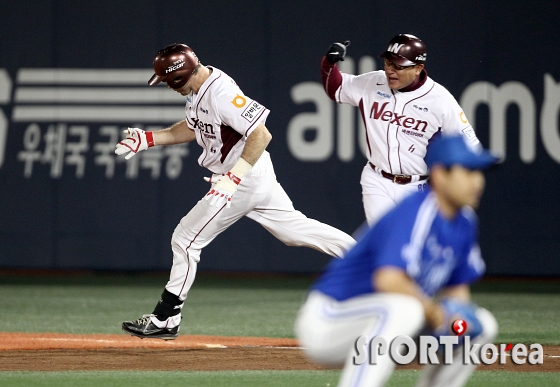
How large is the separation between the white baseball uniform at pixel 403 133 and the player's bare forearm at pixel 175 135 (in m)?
1.03

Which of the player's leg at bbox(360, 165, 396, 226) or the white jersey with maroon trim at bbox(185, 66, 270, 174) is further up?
the white jersey with maroon trim at bbox(185, 66, 270, 174)

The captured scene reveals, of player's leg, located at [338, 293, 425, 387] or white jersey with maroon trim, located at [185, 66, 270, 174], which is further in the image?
white jersey with maroon trim, located at [185, 66, 270, 174]

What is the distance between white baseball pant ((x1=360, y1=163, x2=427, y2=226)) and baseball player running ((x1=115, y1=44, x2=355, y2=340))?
0.26 m

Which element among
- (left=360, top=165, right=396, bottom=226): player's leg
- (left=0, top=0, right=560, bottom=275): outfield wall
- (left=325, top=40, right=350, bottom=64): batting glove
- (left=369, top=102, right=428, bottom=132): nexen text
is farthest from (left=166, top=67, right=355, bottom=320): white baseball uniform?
(left=0, top=0, right=560, bottom=275): outfield wall

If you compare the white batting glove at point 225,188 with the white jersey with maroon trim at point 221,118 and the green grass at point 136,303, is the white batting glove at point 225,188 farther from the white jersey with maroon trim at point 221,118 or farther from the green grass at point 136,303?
the green grass at point 136,303

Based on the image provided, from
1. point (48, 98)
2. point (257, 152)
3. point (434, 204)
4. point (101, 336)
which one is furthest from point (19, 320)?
point (434, 204)

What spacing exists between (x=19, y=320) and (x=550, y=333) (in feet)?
12.9

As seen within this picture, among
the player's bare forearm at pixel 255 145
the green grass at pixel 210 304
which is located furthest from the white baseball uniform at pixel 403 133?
the green grass at pixel 210 304

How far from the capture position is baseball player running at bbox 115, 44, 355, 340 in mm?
5582

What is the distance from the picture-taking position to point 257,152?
5.58 metres

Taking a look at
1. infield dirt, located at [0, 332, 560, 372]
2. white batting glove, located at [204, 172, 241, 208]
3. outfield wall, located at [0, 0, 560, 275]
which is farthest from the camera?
outfield wall, located at [0, 0, 560, 275]

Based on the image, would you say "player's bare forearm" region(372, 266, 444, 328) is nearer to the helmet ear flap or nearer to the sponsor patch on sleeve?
the sponsor patch on sleeve

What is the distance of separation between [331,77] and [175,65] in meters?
1.07

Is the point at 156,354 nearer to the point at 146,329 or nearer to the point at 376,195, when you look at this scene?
the point at 146,329
